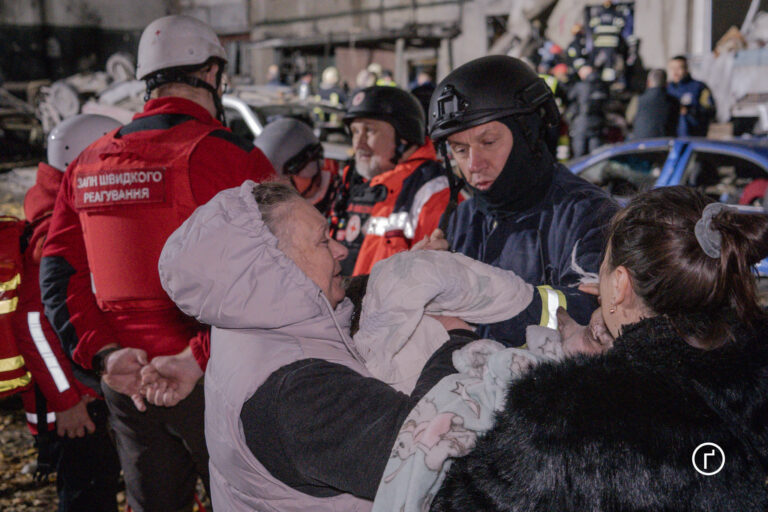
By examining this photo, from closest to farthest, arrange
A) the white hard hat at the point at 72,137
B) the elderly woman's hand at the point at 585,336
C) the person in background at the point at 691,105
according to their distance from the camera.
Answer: the elderly woman's hand at the point at 585,336 < the white hard hat at the point at 72,137 < the person in background at the point at 691,105

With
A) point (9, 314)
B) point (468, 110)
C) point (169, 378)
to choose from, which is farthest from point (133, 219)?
point (468, 110)

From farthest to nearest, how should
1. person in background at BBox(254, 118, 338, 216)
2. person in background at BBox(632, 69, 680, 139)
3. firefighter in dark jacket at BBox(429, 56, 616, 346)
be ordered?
person in background at BBox(632, 69, 680, 139), person in background at BBox(254, 118, 338, 216), firefighter in dark jacket at BBox(429, 56, 616, 346)

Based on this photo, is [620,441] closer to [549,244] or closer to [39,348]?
[549,244]

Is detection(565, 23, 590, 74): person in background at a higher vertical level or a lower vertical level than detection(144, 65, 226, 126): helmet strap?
higher

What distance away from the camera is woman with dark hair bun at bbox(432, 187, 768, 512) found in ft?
4.03

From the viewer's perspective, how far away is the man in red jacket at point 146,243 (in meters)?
2.44

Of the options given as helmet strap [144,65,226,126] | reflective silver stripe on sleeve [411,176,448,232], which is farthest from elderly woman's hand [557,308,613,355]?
reflective silver stripe on sleeve [411,176,448,232]

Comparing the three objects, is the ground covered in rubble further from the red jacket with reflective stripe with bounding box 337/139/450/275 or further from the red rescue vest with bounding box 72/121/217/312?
the red jacket with reflective stripe with bounding box 337/139/450/275

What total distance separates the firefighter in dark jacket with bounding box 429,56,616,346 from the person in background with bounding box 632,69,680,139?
869cm

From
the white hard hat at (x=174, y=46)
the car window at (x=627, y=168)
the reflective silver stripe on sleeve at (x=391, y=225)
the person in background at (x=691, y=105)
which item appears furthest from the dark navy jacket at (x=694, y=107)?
the white hard hat at (x=174, y=46)

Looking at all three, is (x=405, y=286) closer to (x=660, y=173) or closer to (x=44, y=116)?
(x=660, y=173)

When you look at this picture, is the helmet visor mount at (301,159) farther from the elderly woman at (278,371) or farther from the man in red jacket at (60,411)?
the elderly woman at (278,371)

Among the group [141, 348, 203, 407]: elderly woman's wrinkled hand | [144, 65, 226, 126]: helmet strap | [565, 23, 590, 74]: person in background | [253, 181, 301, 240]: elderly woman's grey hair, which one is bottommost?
[141, 348, 203, 407]: elderly woman's wrinkled hand

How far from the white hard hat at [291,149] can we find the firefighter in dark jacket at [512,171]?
2594 millimetres
